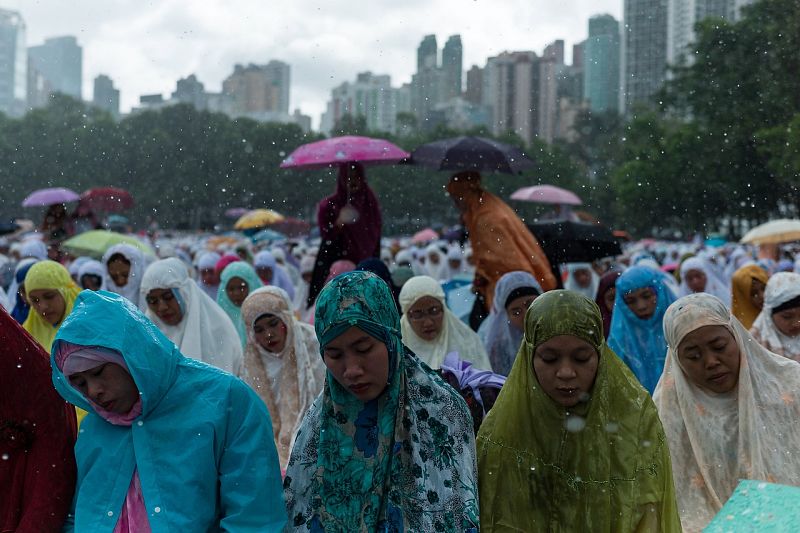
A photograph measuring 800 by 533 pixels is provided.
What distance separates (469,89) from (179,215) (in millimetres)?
50771

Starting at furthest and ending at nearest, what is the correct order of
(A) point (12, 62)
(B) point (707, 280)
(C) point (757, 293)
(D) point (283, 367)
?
(A) point (12, 62), (B) point (707, 280), (C) point (757, 293), (D) point (283, 367)

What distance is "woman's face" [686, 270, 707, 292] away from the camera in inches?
321

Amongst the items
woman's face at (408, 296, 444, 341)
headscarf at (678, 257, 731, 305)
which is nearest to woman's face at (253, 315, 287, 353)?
woman's face at (408, 296, 444, 341)

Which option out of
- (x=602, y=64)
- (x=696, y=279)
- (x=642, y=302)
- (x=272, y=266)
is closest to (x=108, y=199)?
(x=272, y=266)

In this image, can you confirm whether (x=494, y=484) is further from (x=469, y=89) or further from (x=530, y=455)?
(x=469, y=89)

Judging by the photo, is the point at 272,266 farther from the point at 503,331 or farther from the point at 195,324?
the point at 503,331

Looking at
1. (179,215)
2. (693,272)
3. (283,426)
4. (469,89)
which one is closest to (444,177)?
(179,215)

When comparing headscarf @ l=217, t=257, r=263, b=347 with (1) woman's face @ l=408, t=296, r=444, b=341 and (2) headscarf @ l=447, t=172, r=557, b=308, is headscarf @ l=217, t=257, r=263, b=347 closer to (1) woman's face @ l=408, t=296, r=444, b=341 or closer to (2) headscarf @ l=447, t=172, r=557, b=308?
(2) headscarf @ l=447, t=172, r=557, b=308

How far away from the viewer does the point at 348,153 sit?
25.3 feet

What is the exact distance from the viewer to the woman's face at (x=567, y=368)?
2.69m

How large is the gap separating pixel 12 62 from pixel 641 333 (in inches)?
5848

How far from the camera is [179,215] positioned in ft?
187

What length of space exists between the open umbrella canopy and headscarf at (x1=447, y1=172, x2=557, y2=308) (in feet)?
25.0

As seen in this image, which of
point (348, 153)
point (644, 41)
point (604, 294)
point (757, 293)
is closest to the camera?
point (604, 294)
